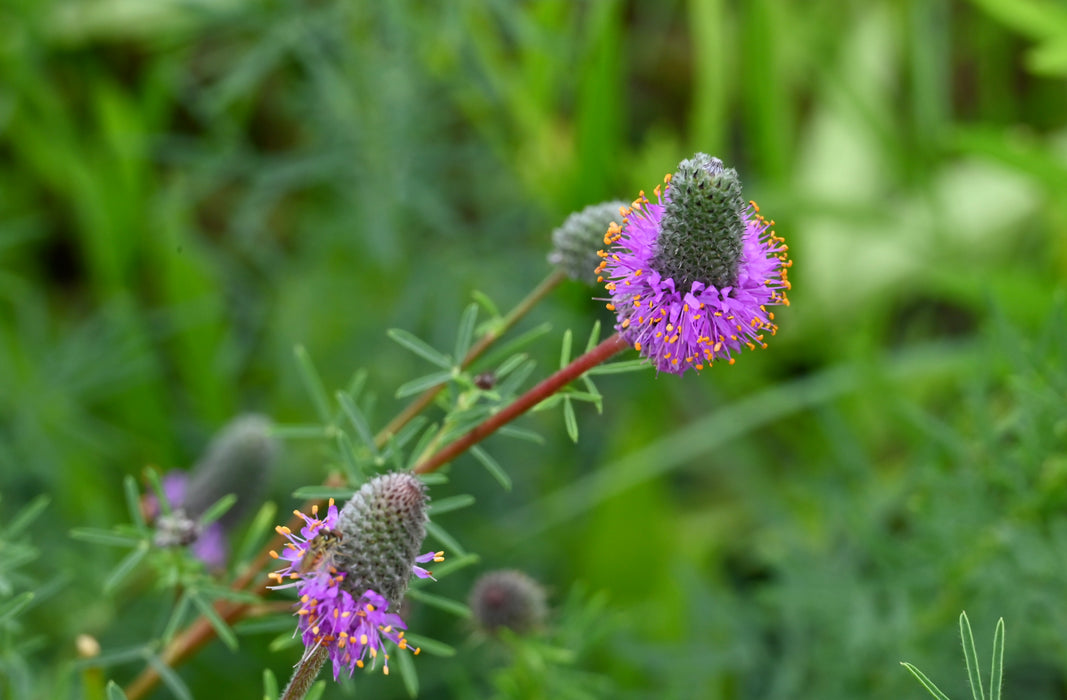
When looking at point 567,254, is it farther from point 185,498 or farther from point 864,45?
point 864,45

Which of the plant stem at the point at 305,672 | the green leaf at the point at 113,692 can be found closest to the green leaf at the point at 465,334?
the plant stem at the point at 305,672

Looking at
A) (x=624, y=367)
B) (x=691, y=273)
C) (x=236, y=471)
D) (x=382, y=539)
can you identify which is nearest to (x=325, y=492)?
(x=382, y=539)

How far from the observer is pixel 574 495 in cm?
273

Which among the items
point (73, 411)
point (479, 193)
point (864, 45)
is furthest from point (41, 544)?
point (864, 45)

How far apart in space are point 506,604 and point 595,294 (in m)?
1.30

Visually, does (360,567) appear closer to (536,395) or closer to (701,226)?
(536,395)

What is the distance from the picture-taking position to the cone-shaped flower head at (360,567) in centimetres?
94

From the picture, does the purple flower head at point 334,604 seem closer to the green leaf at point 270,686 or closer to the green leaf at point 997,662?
the green leaf at point 270,686

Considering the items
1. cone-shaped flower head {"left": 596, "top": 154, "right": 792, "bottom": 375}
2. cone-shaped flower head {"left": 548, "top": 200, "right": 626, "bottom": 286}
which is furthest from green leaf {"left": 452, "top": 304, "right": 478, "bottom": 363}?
cone-shaped flower head {"left": 596, "top": 154, "right": 792, "bottom": 375}

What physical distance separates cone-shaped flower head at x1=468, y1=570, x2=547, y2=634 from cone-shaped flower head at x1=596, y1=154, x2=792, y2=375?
2.05 feet

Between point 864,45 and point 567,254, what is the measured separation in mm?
2873

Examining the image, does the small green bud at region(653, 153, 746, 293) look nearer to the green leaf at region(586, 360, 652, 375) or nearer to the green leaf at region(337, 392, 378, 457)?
the green leaf at region(586, 360, 652, 375)

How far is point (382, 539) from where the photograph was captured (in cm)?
94

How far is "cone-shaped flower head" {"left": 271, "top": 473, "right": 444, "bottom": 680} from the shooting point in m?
0.94
